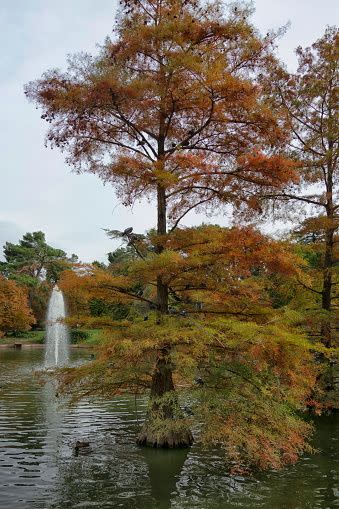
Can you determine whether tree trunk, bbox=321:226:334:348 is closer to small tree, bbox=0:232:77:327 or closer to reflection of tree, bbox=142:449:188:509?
reflection of tree, bbox=142:449:188:509

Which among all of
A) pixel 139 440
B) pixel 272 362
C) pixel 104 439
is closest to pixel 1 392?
pixel 104 439

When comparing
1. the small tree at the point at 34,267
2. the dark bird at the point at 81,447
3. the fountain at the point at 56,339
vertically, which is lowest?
A: the dark bird at the point at 81,447

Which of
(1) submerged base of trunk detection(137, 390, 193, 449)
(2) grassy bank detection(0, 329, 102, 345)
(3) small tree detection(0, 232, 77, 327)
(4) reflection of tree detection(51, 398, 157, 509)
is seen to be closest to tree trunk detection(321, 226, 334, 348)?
(1) submerged base of trunk detection(137, 390, 193, 449)

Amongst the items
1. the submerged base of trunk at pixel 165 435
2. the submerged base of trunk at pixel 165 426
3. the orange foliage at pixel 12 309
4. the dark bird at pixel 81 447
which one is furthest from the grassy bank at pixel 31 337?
the submerged base of trunk at pixel 165 426

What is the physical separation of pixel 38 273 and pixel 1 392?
47635mm

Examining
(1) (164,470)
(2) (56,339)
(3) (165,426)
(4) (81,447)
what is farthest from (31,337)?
(1) (164,470)

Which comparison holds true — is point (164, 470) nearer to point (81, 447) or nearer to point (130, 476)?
point (130, 476)

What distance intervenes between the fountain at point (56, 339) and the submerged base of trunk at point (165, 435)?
16.1m

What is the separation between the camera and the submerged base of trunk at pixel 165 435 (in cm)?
1032

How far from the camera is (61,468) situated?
9.70 metres

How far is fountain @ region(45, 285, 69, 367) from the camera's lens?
104 ft

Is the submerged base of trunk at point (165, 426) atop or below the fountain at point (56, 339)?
below

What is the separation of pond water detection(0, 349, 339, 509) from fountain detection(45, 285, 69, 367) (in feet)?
47.6

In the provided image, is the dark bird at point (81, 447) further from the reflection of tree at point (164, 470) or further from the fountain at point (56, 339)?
the fountain at point (56, 339)
